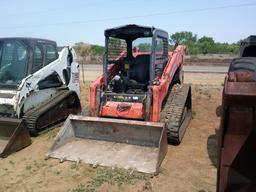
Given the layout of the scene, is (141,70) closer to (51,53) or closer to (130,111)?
(130,111)

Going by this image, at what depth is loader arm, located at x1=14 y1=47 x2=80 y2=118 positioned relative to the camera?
6508 mm

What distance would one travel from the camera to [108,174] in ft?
15.9

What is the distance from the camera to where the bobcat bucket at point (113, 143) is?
521 centimetres

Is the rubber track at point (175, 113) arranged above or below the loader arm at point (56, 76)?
below

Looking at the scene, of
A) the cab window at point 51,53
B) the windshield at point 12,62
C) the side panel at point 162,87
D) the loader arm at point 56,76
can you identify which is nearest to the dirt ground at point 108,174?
the side panel at point 162,87

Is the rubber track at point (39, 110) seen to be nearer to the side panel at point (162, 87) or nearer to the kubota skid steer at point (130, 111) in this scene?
the kubota skid steer at point (130, 111)

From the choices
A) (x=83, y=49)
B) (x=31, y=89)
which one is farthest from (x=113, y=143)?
(x=83, y=49)

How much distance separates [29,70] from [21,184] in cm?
282

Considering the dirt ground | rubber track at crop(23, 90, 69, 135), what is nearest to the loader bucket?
the dirt ground

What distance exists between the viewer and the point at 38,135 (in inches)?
269

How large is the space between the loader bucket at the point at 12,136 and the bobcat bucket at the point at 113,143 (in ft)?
2.43

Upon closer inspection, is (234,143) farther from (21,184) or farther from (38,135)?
(38,135)

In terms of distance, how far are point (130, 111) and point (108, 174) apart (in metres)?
1.65

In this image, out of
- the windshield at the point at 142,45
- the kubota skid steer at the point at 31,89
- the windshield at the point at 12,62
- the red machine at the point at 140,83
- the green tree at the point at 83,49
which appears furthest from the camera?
the green tree at the point at 83,49
